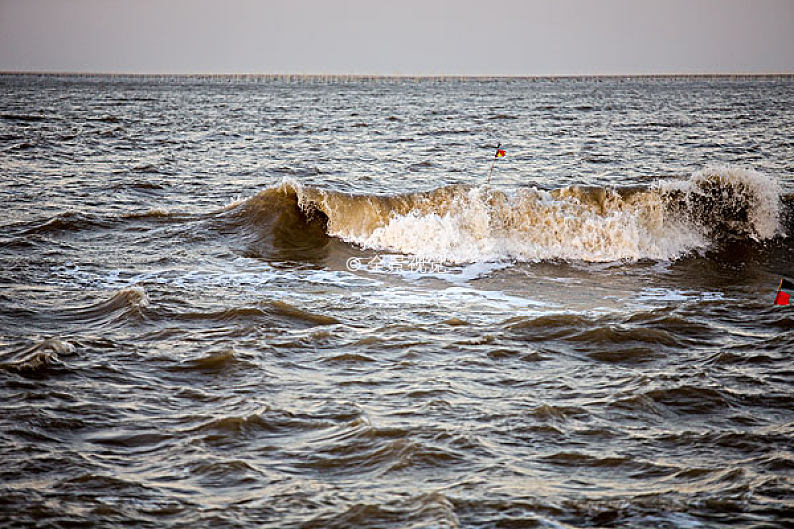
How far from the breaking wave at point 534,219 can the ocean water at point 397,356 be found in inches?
2.0

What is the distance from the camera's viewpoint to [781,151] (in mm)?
22891

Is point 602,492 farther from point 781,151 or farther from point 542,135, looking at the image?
point 542,135

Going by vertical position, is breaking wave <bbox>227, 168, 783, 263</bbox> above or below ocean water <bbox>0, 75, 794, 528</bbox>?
above

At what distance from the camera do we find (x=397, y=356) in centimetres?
665

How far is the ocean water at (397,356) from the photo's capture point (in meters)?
4.32

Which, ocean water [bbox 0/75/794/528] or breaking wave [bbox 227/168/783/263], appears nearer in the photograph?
ocean water [bbox 0/75/794/528]

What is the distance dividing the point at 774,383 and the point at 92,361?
18.0ft

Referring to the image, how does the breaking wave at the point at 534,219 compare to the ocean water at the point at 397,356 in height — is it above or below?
above

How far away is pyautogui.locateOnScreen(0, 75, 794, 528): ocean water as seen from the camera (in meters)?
4.32

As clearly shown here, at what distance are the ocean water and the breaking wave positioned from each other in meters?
0.05

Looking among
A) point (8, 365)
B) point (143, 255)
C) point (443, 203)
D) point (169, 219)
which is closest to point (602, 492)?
point (8, 365)

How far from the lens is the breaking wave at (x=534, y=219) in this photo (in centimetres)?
1167

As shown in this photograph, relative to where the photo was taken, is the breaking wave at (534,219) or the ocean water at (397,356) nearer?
the ocean water at (397,356)

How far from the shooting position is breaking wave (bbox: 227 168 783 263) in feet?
38.3
